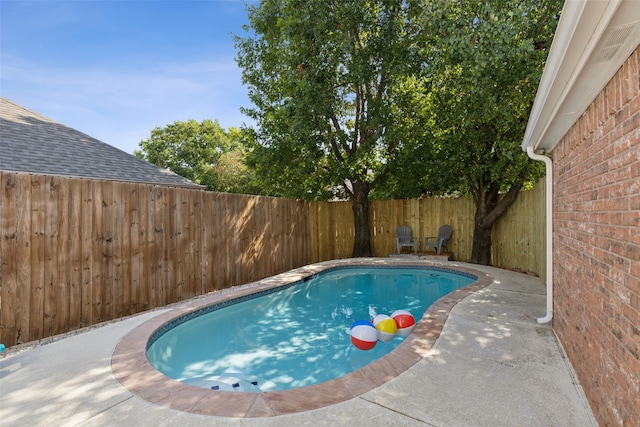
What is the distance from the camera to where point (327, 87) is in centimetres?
910

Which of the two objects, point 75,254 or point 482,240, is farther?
point 482,240

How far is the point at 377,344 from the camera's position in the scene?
4305 mm

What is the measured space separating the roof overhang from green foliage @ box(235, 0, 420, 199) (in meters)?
6.68

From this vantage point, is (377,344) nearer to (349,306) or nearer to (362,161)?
(349,306)

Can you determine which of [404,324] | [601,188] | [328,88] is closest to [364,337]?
[404,324]

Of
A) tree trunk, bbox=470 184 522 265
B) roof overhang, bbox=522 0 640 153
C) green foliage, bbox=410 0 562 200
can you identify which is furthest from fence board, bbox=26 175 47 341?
tree trunk, bbox=470 184 522 265

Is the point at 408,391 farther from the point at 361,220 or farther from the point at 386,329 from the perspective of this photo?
the point at 361,220

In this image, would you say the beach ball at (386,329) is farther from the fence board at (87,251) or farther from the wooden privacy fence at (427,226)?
the wooden privacy fence at (427,226)

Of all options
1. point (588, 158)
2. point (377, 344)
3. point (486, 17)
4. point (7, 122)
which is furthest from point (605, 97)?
point (7, 122)

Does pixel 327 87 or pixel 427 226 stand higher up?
pixel 327 87

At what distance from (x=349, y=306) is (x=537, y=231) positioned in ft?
12.4

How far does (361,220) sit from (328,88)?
13.4ft

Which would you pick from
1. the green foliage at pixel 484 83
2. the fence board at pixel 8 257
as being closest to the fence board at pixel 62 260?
the fence board at pixel 8 257

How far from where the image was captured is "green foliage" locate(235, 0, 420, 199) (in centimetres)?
875
